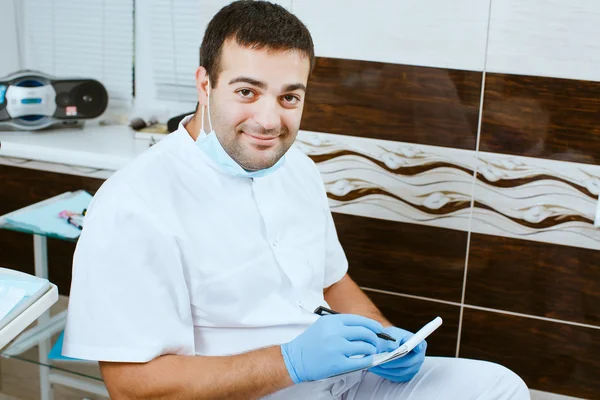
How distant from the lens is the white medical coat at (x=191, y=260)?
1.25 m

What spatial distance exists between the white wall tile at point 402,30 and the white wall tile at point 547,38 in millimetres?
46

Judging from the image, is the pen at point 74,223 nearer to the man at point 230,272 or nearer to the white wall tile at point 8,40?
the man at point 230,272

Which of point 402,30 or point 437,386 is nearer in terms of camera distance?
point 437,386

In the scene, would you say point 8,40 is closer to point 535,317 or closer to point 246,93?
point 246,93

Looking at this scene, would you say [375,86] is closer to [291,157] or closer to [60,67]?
[291,157]

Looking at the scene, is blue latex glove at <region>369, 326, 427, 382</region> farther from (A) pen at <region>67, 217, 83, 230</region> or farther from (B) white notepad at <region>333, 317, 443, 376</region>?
(A) pen at <region>67, 217, 83, 230</region>

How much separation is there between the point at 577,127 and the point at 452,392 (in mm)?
779

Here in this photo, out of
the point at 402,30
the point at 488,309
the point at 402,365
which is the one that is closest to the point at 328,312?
the point at 402,365

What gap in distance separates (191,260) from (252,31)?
0.45 metres

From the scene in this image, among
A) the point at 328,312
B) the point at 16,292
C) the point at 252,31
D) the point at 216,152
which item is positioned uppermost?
the point at 252,31

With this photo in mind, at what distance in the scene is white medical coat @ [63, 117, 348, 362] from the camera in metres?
1.25

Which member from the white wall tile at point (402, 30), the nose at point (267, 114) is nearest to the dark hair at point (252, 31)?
the nose at point (267, 114)

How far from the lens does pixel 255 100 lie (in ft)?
4.54

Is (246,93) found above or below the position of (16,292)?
above
